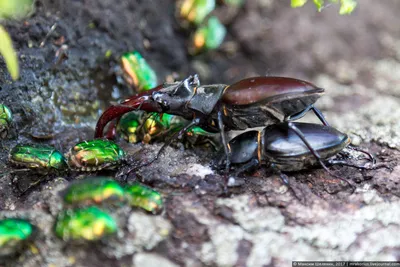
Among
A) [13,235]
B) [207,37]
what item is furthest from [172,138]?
[207,37]

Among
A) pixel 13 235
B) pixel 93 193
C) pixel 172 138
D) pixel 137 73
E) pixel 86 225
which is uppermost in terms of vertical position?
pixel 137 73

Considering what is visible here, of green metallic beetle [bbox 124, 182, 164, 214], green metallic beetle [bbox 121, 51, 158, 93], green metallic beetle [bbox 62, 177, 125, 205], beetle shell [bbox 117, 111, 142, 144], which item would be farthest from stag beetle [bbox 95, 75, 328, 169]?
green metallic beetle [bbox 121, 51, 158, 93]

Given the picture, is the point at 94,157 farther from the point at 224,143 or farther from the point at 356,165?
the point at 356,165

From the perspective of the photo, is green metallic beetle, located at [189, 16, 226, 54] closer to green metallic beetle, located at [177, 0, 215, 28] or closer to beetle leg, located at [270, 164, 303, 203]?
green metallic beetle, located at [177, 0, 215, 28]

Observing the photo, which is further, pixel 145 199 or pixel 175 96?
pixel 175 96

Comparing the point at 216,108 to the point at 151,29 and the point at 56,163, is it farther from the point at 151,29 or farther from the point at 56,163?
the point at 151,29

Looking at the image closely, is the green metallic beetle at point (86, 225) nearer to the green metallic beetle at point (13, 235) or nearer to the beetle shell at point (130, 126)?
the green metallic beetle at point (13, 235)
